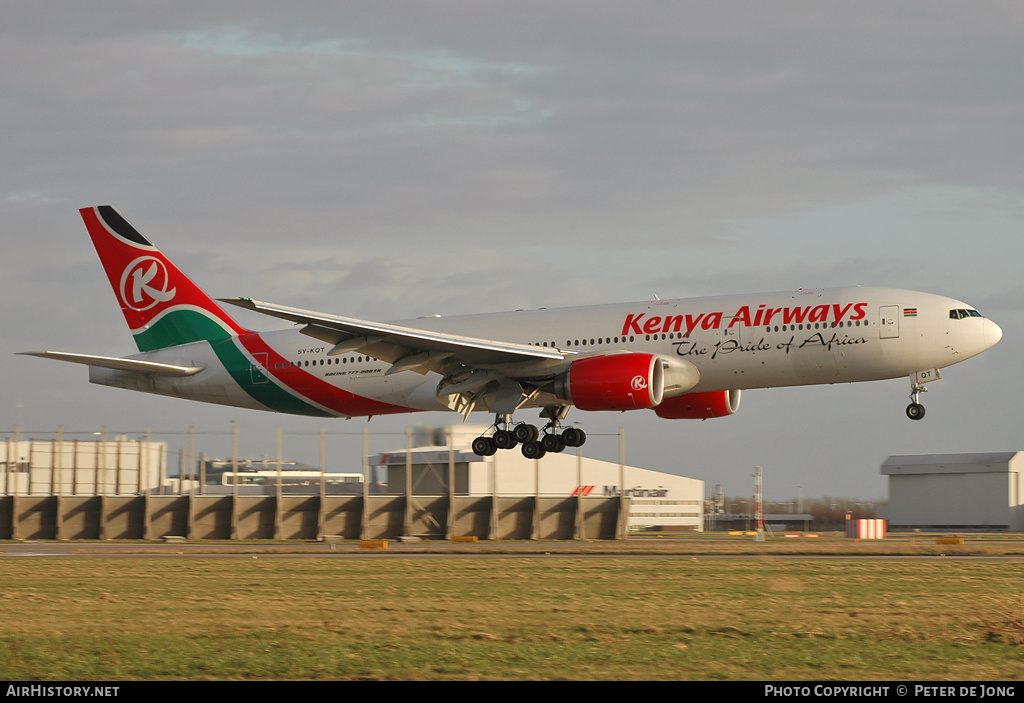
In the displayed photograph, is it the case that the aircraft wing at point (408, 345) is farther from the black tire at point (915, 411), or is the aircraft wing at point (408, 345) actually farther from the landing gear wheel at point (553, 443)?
the black tire at point (915, 411)

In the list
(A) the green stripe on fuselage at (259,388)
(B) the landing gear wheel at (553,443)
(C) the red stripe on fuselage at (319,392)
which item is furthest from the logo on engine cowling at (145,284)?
(B) the landing gear wheel at (553,443)

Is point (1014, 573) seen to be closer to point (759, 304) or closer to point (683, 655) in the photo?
point (759, 304)

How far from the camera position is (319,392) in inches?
1682

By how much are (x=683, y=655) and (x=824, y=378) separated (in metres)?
22.1

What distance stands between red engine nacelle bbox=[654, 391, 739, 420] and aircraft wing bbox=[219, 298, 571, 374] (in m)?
5.52

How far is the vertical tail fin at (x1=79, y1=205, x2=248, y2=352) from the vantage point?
147ft

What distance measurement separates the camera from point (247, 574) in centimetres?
2983

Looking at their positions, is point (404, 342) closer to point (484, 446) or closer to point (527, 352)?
point (527, 352)

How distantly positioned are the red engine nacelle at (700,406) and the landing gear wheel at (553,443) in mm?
3614

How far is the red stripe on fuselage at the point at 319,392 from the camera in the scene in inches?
1673

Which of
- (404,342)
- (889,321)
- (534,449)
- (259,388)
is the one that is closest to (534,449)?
(534,449)

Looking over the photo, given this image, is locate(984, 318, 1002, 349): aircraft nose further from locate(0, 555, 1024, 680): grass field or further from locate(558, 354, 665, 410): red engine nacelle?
locate(558, 354, 665, 410): red engine nacelle

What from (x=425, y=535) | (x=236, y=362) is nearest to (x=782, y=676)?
(x=236, y=362)

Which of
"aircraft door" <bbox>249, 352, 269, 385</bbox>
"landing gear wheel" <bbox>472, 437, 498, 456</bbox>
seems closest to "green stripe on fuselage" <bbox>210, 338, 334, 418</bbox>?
"aircraft door" <bbox>249, 352, 269, 385</bbox>
